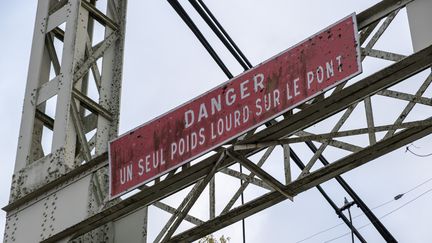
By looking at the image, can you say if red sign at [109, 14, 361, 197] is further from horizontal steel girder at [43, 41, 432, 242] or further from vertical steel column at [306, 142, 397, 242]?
vertical steel column at [306, 142, 397, 242]

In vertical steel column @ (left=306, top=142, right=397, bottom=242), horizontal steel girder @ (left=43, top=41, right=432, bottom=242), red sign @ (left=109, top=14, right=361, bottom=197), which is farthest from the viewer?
vertical steel column @ (left=306, top=142, right=397, bottom=242)

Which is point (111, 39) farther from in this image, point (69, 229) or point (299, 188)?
point (299, 188)

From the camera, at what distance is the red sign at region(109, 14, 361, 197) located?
9719 mm

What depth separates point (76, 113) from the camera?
1188 centimetres

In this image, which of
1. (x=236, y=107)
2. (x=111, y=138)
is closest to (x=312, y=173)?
(x=236, y=107)

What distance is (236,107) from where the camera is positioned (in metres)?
10.3

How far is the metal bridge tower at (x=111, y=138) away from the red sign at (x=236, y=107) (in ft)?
0.52

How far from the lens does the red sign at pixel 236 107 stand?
972cm

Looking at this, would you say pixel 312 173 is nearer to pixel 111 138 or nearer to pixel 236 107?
pixel 236 107

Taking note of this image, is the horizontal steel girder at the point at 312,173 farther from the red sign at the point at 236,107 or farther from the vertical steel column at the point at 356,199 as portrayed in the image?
the vertical steel column at the point at 356,199

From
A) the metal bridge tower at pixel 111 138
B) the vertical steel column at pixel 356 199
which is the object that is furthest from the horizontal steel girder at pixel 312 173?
the vertical steel column at pixel 356 199

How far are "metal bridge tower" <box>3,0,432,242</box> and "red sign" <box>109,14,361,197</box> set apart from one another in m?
0.16

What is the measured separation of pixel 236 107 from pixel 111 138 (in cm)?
248

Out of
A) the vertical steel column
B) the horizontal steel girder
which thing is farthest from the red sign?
the vertical steel column
